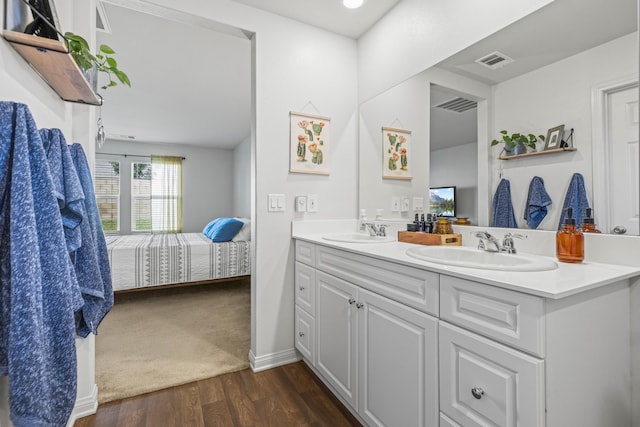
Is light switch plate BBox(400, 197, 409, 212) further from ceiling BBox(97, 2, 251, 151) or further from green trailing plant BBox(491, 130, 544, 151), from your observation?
ceiling BBox(97, 2, 251, 151)

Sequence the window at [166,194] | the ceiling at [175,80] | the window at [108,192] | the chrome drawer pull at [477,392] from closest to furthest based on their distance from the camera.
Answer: the chrome drawer pull at [477,392], the ceiling at [175,80], the window at [108,192], the window at [166,194]

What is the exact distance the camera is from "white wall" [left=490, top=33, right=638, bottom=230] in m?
1.10

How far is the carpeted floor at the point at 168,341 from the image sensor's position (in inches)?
76.4

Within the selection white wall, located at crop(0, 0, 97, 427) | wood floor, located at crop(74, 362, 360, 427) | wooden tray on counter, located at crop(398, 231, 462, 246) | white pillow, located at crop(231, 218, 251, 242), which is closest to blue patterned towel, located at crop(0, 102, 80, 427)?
white wall, located at crop(0, 0, 97, 427)

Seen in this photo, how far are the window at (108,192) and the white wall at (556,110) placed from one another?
668cm

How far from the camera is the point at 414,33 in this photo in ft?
6.16

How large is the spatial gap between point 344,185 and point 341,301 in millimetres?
1019

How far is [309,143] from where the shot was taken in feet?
7.24

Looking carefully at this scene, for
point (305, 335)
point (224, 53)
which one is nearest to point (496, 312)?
point (305, 335)

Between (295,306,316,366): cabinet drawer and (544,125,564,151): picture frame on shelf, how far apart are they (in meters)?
1.49

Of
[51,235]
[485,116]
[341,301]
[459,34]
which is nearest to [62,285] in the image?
[51,235]

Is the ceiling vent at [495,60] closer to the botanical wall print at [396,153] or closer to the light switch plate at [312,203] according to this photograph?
the botanical wall print at [396,153]

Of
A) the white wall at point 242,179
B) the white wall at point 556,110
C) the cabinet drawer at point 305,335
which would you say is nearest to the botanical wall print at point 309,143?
the cabinet drawer at point 305,335

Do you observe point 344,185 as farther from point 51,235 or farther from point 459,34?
point 51,235
